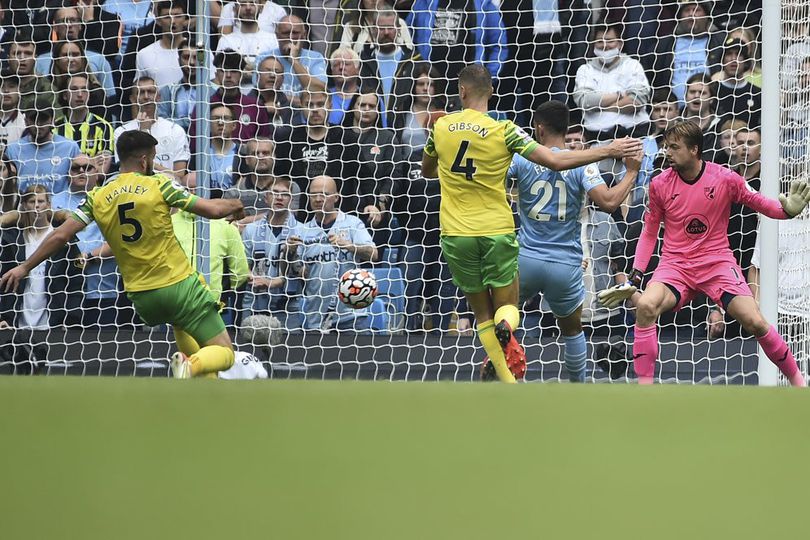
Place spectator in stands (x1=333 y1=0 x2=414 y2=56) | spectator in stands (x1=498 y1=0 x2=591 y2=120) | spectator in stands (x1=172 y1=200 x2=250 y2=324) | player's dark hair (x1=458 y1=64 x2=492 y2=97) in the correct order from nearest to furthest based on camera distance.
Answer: player's dark hair (x1=458 y1=64 x2=492 y2=97)
spectator in stands (x1=172 y1=200 x2=250 y2=324)
spectator in stands (x1=498 y1=0 x2=591 y2=120)
spectator in stands (x1=333 y1=0 x2=414 y2=56)

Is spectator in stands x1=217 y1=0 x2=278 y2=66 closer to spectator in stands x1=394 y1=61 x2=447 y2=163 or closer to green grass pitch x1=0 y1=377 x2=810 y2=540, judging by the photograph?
spectator in stands x1=394 y1=61 x2=447 y2=163

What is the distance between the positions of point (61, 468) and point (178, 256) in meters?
4.27

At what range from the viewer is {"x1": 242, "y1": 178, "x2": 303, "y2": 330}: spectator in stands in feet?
24.1

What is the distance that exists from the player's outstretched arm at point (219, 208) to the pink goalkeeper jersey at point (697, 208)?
2087 mm

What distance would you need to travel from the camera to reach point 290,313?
7.39 m

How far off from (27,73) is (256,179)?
177 centimetres

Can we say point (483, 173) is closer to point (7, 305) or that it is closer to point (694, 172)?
point (694, 172)

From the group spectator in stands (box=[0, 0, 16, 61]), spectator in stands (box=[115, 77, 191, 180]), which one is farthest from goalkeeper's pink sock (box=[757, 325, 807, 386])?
spectator in stands (box=[0, 0, 16, 61])

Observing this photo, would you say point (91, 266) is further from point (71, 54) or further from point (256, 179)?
point (71, 54)

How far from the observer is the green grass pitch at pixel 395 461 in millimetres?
1357

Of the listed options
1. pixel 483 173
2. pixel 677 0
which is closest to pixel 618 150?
pixel 483 173

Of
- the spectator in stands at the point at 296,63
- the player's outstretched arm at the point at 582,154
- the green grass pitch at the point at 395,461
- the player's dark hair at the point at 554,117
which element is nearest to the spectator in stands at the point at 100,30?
the spectator in stands at the point at 296,63

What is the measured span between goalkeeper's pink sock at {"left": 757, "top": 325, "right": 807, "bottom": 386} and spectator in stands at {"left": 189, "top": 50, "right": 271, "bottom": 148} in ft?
11.9

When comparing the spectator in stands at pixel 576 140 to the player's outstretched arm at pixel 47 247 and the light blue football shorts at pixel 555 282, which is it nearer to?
the light blue football shorts at pixel 555 282
